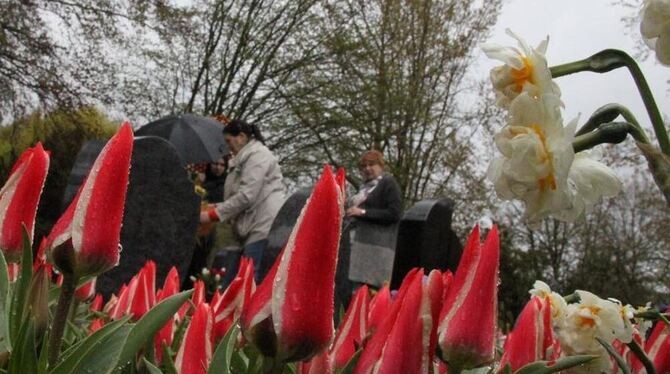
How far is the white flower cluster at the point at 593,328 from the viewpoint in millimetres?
1191

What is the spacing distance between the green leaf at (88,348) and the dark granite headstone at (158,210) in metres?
4.44

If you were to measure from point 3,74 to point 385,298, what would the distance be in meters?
13.3

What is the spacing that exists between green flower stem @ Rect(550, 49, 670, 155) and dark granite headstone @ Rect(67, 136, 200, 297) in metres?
4.38

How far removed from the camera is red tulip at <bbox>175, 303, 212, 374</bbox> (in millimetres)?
884

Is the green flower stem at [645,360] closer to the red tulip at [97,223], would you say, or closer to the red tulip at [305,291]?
the red tulip at [305,291]

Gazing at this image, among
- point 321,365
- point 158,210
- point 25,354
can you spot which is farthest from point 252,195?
point 25,354

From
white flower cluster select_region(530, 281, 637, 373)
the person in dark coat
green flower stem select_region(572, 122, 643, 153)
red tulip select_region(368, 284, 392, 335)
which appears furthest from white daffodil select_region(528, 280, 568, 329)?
the person in dark coat

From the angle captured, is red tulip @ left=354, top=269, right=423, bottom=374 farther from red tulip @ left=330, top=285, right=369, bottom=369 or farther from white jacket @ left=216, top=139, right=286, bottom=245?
white jacket @ left=216, top=139, right=286, bottom=245

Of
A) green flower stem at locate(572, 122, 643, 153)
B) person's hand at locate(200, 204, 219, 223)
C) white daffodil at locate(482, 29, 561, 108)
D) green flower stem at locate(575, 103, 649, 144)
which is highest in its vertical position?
white daffodil at locate(482, 29, 561, 108)

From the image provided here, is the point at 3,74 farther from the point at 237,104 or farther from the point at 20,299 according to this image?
the point at 20,299

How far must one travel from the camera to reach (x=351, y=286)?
24.8 feet

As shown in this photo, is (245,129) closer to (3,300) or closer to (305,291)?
(3,300)

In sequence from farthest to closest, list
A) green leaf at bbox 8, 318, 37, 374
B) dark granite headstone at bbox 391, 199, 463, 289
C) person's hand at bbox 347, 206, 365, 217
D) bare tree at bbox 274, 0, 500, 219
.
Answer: bare tree at bbox 274, 0, 500, 219 < dark granite headstone at bbox 391, 199, 463, 289 < person's hand at bbox 347, 206, 365, 217 < green leaf at bbox 8, 318, 37, 374

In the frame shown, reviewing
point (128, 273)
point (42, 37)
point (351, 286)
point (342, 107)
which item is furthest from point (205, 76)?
point (128, 273)
